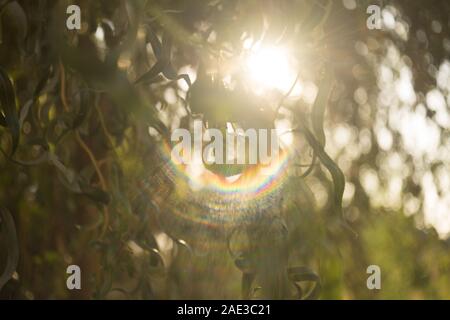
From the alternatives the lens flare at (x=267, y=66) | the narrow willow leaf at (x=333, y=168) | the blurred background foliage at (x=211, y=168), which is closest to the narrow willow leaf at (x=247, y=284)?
the blurred background foliage at (x=211, y=168)

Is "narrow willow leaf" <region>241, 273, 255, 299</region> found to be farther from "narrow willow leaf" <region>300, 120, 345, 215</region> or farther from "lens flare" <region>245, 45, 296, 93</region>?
"lens flare" <region>245, 45, 296, 93</region>

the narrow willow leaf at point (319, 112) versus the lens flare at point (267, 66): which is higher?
the lens flare at point (267, 66)

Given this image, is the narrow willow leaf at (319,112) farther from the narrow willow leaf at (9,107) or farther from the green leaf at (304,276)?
the narrow willow leaf at (9,107)

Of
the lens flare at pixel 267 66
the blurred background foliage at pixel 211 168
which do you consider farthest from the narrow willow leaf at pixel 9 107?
the lens flare at pixel 267 66

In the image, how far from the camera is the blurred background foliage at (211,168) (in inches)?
36.6

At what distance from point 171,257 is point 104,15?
54 cm

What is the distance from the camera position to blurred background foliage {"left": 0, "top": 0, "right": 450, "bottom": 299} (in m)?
0.93

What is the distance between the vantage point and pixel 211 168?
934 millimetres

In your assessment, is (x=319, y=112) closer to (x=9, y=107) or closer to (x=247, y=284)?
(x=247, y=284)

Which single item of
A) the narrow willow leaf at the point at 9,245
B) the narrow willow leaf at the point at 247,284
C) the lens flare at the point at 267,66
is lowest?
the narrow willow leaf at the point at 247,284

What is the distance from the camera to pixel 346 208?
2039mm

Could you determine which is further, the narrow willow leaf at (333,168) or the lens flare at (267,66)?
the lens flare at (267,66)

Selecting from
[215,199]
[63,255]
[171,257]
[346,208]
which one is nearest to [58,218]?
[63,255]
